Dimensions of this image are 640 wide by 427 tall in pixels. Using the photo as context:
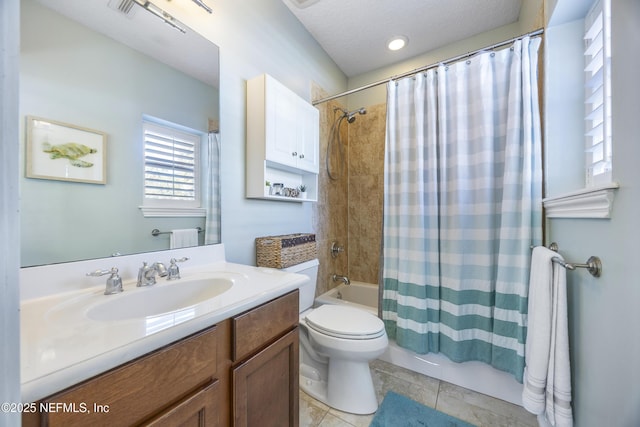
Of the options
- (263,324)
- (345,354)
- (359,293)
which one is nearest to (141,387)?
(263,324)

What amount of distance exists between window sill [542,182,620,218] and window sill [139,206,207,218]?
1.49 meters

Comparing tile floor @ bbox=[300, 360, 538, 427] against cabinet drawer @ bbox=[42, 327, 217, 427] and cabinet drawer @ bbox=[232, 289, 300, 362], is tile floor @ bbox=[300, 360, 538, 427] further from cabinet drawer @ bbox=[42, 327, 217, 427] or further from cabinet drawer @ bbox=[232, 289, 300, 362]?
cabinet drawer @ bbox=[42, 327, 217, 427]

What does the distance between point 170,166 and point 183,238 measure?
13.1 inches

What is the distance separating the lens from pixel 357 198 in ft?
8.41

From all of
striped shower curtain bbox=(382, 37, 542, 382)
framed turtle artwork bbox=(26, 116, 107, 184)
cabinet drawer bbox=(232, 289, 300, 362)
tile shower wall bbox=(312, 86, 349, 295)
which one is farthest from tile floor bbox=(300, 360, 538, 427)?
framed turtle artwork bbox=(26, 116, 107, 184)

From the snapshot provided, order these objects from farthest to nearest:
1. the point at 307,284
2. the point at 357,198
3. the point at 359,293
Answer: the point at 357,198 → the point at 359,293 → the point at 307,284

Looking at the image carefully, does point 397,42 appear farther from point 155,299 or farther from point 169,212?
point 155,299

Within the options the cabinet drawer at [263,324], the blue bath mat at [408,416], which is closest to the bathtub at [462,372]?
the blue bath mat at [408,416]

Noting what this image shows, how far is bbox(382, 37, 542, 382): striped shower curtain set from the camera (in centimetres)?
130

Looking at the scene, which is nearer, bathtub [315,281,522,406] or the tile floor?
the tile floor

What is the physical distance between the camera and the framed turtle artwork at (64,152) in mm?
743

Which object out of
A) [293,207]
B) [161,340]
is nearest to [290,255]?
[293,207]

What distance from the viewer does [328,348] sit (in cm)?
129

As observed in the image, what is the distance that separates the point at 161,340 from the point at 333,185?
1954 millimetres
